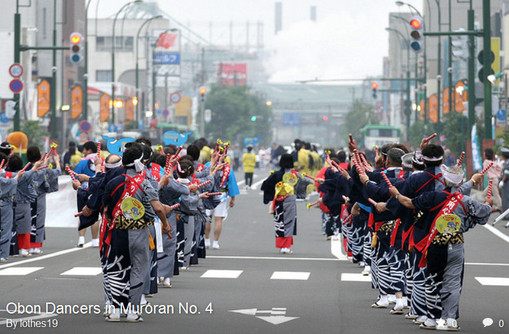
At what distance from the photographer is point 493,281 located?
15875 mm

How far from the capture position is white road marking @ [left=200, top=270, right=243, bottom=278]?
16312 mm

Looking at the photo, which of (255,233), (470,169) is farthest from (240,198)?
(255,233)

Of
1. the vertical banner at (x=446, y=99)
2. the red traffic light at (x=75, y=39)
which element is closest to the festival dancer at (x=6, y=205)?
the red traffic light at (x=75, y=39)

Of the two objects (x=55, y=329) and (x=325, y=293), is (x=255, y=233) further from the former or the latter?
(x=55, y=329)

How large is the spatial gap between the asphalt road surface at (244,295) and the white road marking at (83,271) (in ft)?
0.04

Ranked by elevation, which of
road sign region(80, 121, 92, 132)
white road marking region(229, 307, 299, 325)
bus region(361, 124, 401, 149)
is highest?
road sign region(80, 121, 92, 132)

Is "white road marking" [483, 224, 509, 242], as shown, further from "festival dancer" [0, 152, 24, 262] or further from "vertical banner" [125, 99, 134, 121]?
"vertical banner" [125, 99, 134, 121]

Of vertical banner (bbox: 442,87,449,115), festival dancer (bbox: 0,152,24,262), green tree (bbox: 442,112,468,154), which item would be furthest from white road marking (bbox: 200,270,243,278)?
vertical banner (bbox: 442,87,449,115)

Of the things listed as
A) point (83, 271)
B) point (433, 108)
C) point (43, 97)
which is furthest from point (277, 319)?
point (433, 108)

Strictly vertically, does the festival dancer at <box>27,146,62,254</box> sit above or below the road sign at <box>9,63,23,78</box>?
below

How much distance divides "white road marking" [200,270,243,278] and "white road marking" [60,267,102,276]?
144 centimetres

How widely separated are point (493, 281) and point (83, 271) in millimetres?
5421

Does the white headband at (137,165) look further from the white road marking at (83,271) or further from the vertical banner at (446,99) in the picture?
the vertical banner at (446,99)

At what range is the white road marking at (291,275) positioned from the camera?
16.1 metres
